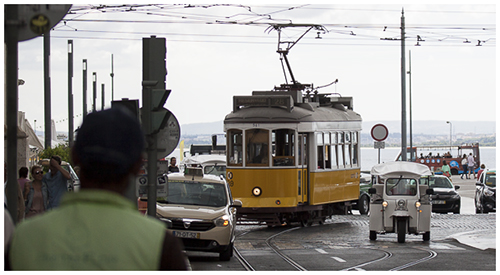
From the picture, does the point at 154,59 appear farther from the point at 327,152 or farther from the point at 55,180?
the point at 327,152

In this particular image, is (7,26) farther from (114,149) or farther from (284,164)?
(284,164)

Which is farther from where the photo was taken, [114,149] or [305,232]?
[305,232]

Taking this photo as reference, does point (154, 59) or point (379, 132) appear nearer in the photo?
point (154, 59)

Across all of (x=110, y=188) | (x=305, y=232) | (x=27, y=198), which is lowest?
(x=305, y=232)

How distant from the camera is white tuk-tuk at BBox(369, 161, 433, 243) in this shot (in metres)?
17.6

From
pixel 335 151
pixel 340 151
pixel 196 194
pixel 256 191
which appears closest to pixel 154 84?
pixel 196 194

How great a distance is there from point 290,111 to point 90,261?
18.2 meters

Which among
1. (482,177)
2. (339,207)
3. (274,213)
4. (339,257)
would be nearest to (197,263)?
(339,257)

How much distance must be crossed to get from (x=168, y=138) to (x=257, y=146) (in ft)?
30.6

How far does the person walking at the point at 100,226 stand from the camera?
230 centimetres

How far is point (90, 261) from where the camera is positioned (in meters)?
2.31

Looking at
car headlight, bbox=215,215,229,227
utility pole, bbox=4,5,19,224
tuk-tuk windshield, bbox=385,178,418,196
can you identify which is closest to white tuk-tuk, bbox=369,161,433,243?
tuk-tuk windshield, bbox=385,178,418,196

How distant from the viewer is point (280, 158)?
66.5 feet

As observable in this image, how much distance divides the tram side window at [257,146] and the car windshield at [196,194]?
502cm
